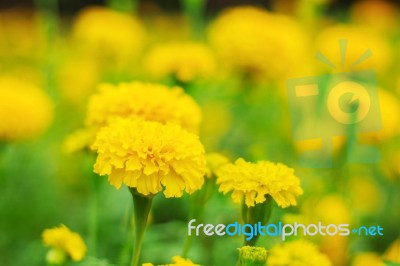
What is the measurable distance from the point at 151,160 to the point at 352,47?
1.79ft

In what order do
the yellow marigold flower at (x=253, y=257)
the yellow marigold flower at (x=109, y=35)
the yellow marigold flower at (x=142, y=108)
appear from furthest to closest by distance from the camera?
the yellow marigold flower at (x=109, y=35) < the yellow marigold flower at (x=142, y=108) < the yellow marigold flower at (x=253, y=257)

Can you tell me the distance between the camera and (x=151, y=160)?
0.55 metres

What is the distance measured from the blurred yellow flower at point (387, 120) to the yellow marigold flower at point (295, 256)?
262mm

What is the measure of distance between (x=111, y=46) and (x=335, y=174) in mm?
420

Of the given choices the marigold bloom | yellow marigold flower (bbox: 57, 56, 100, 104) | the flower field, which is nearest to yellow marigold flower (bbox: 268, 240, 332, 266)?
the flower field

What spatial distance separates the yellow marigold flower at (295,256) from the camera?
0.58m

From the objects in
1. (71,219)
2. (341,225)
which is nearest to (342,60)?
(341,225)

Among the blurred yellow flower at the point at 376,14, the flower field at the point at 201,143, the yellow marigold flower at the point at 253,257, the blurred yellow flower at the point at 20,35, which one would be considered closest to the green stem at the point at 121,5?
the flower field at the point at 201,143

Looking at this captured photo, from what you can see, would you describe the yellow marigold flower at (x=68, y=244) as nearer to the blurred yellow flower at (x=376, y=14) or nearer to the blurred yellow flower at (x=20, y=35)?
the blurred yellow flower at (x=20, y=35)

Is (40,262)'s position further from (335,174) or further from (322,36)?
(322,36)

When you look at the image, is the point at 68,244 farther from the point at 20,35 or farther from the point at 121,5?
the point at 20,35

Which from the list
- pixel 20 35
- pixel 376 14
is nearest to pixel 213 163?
pixel 20 35

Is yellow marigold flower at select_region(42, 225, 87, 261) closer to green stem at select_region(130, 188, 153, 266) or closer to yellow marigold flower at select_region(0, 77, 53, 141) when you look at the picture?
green stem at select_region(130, 188, 153, 266)

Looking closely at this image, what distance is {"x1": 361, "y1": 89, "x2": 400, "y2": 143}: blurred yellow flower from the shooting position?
0.86 metres
